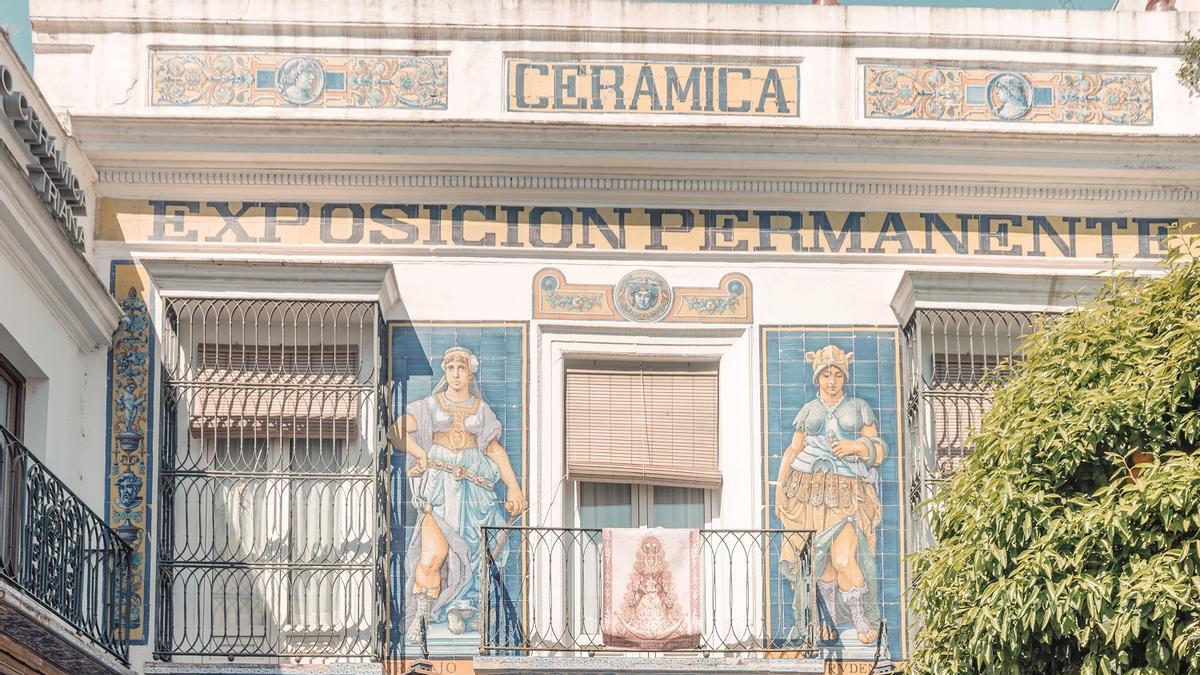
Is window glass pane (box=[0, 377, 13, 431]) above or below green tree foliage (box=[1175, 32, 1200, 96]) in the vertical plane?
below

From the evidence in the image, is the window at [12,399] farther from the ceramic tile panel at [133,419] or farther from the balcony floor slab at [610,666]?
the balcony floor slab at [610,666]

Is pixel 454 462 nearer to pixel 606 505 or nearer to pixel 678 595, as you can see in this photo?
pixel 606 505

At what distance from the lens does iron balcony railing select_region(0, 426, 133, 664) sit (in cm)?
1418

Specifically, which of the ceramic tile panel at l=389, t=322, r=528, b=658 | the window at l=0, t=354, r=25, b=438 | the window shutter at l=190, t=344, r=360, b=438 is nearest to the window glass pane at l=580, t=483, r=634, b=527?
the ceramic tile panel at l=389, t=322, r=528, b=658

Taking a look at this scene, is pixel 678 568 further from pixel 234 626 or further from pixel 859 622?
pixel 234 626

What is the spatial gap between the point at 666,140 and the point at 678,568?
9.83 ft

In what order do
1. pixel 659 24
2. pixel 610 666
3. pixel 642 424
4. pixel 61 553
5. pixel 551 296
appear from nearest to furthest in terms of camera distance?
pixel 61 553 < pixel 610 666 < pixel 642 424 < pixel 551 296 < pixel 659 24

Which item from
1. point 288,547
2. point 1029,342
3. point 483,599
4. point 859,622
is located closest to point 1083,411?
point 1029,342

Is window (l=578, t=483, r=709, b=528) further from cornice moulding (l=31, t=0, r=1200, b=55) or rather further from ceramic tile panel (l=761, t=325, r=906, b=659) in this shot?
cornice moulding (l=31, t=0, r=1200, b=55)

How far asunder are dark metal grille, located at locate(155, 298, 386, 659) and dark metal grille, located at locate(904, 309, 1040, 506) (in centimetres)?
365

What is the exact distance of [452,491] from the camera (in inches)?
678

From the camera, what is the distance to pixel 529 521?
17.2 meters

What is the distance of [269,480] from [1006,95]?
19.3 feet

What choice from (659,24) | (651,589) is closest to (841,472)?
(651,589)
